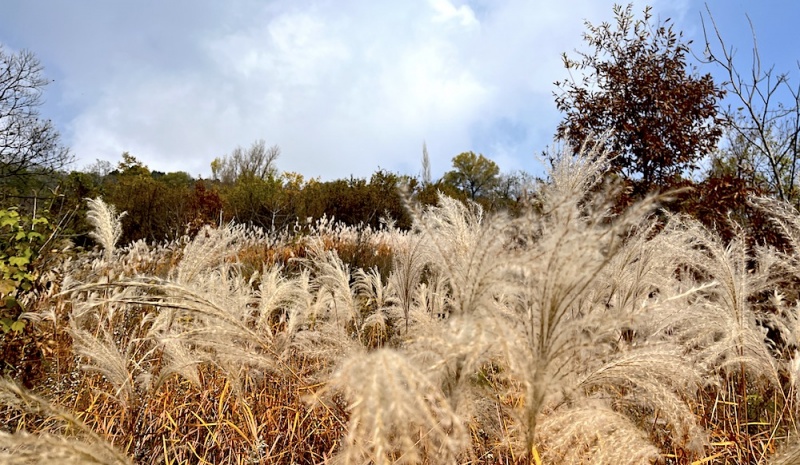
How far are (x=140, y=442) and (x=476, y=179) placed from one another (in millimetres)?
51707

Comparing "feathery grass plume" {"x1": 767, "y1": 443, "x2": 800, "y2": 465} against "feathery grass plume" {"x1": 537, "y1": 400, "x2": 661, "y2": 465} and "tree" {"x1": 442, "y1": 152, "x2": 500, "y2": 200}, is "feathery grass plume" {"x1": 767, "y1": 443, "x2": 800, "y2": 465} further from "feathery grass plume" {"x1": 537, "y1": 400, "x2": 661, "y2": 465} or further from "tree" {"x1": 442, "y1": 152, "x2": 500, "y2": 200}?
"tree" {"x1": 442, "y1": 152, "x2": 500, "y2": 200}

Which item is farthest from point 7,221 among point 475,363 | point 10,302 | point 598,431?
point 598,431

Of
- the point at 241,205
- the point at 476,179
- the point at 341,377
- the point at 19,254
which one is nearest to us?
the point at 341,377

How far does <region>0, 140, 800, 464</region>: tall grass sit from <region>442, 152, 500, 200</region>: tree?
49573mm

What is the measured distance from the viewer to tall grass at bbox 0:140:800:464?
979mm

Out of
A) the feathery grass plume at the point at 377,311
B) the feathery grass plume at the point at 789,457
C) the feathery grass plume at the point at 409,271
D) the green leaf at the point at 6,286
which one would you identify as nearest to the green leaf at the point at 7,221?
the green leaf at the point at 6,286

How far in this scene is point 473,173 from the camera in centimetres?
5288

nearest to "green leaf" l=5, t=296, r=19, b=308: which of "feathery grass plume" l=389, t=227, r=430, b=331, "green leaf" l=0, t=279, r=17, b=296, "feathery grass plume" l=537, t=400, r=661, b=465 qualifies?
"green leaf" l=0, t=279, r=17, b=296

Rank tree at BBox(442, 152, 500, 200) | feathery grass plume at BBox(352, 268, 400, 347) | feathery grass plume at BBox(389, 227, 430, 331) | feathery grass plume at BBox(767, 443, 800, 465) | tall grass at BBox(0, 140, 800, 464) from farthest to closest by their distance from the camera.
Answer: tree at BBox(442, 152, 500, 200), feathery grass plume at BBox(352, 268, 400, 347), feathery grass plume at BBox(389, 227, 430, 331), feathery grass plume at BBox(767, 443, 800, 465), tall grass at BBox(0, 140, 800, 464)

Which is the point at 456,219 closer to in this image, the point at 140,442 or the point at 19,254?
the point at 140,442

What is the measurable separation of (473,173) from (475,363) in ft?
173

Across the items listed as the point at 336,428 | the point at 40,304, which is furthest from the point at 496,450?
the point at 40,304

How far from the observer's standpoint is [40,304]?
410 centimetres

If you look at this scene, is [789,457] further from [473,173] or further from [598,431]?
[473,173]
